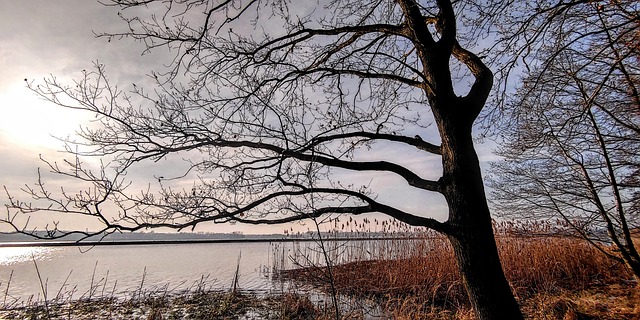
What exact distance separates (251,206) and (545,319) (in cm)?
424

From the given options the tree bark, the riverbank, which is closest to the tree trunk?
the tree bark

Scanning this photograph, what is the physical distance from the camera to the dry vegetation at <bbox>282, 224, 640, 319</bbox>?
5.74 m

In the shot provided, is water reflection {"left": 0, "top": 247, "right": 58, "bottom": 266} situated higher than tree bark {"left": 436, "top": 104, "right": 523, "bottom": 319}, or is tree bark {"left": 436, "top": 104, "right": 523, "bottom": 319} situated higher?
tree bark {"left": 436, "top": 104, "right": 523, "bottom": 319}

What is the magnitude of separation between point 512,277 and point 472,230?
23.2 ft

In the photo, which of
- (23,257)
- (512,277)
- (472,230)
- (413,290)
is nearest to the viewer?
(472,230)

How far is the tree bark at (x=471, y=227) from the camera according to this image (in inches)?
103

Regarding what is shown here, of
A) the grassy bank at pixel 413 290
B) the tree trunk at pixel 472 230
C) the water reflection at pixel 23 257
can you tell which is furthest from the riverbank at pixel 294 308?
the water reflection at pixel 23 257

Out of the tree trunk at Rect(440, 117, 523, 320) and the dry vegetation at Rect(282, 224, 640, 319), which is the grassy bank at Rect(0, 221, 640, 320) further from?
the tree trunk at Rect(440, 117, 523, 320)

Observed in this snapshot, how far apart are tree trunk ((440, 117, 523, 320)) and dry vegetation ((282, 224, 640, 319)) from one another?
2.83 metres

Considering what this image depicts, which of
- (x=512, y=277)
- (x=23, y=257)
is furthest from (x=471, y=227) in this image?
(x=23, y=257)

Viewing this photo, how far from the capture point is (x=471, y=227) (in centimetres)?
272

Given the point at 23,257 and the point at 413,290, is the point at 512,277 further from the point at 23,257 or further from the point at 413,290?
the point at 23,257

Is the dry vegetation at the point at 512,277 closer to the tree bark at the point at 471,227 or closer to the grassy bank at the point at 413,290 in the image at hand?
the grassy bank at the point at 413,290

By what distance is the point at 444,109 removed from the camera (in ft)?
9.95
